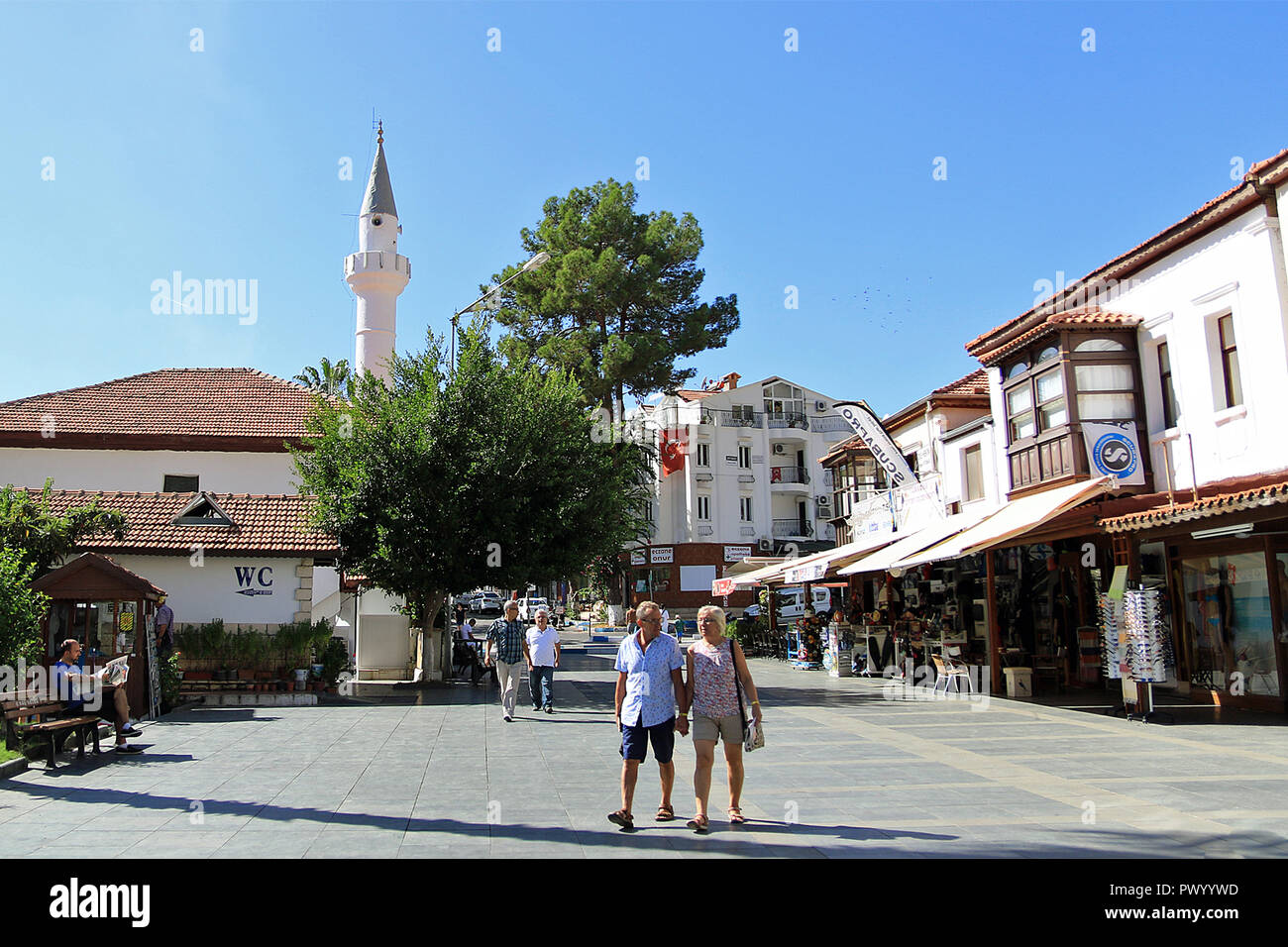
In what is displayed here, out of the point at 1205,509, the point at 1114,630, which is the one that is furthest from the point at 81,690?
the point at 1205,509

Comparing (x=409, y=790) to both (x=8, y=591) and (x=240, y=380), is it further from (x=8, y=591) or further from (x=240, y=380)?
(x=240, y=380)

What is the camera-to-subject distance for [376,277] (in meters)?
30.5

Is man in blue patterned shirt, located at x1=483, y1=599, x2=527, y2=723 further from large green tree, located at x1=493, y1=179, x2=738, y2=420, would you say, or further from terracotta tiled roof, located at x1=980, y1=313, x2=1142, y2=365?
large green tree, located at x1=493, y1=179, x2=738, y2=420

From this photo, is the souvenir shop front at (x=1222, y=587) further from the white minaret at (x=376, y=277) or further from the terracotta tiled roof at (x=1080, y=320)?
the white minaret at (x=376, y=277)

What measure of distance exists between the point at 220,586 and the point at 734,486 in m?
38.0

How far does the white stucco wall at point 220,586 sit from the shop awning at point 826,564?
36.8ft

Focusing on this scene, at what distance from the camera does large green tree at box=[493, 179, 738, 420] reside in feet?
125

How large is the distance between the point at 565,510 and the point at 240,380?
17.6 meters

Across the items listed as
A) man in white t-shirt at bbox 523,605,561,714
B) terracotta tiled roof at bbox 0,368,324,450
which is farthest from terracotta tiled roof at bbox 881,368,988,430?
terracotta tiled roof at bbox 0,368,324,450

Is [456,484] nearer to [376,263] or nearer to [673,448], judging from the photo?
[376,263]

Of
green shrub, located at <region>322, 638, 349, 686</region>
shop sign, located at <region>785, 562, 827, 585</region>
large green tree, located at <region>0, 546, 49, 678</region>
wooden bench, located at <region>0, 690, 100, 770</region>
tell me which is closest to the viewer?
wooden bench, located at <region>0, 690, 100, 770</region>

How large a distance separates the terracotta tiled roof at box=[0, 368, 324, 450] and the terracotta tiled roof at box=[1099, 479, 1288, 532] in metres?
22.1

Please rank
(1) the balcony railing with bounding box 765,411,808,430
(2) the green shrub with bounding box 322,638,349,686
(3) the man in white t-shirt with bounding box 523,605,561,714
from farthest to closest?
(1) the balcony railing with bounding box 765,411,808,430 → (2) the green shrub with bounding box 322,638,349,686 → (3) the man in white t-shirt with bounding box 523,605,561,714

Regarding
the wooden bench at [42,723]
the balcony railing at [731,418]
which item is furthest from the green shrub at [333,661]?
the balcony railing at [731,418]
